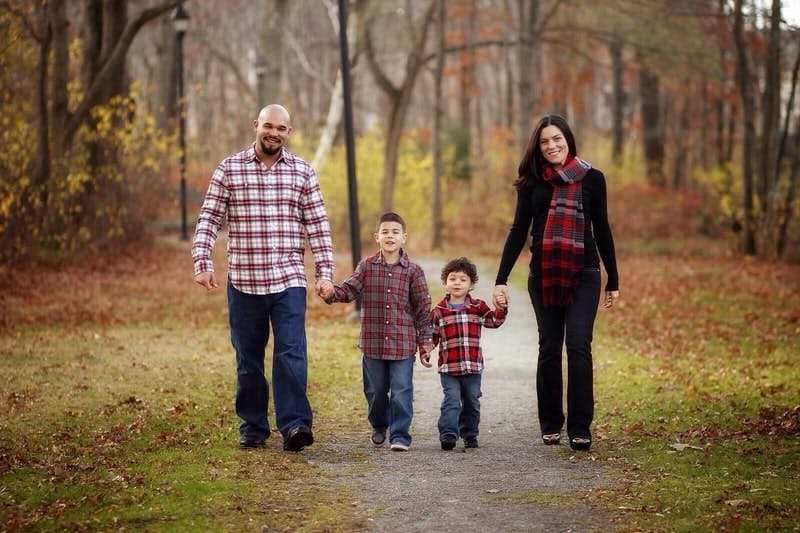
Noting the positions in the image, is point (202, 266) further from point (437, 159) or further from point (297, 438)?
point (437, 159)

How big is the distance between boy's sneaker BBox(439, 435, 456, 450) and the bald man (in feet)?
2.90

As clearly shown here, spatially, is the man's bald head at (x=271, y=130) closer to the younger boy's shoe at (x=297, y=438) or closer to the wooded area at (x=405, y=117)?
the younger boy's shoe at (x=297, y=438)

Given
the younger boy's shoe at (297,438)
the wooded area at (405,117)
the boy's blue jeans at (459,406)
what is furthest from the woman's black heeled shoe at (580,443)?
the wooded area at (405,117)

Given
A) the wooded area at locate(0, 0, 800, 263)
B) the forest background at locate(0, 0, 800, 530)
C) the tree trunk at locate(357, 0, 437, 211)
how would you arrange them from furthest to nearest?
the tree trunk at locate(357, 0, 437, 211), the wooded area at locate(0, 0, 800, 263), the forest background at locate(0, 0, 800, 530)

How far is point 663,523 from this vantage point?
5852 mm

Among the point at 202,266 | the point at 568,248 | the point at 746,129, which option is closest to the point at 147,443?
the point at 202,266

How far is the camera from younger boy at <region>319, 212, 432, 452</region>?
25.8 ft

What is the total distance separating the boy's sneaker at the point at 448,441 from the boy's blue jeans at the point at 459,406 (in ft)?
0.06

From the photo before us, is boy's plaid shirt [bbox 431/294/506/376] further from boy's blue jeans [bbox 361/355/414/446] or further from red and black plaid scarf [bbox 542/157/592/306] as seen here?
red and black plaid scarf [bbox 542/157/592/306]

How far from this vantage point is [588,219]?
775 cm

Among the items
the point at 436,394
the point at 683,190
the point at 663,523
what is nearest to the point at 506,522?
the point at 663,523

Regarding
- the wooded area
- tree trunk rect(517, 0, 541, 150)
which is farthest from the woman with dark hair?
tree trunk rect(517, 0, 541, 150)

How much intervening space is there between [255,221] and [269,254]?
0.23m

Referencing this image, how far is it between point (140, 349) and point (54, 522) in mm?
7223
